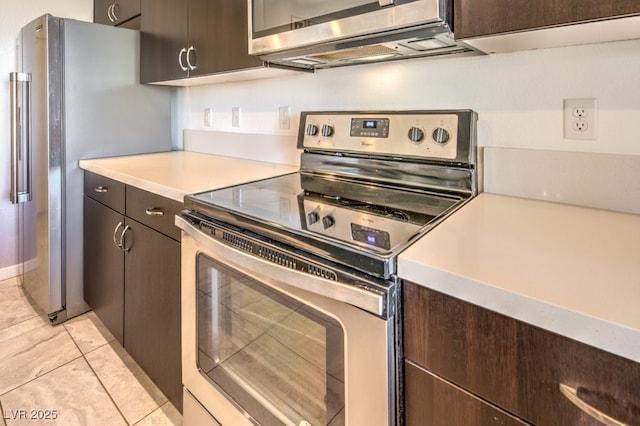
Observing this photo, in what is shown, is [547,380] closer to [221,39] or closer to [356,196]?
[356,196]

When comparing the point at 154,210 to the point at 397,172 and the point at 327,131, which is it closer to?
the point at 327,131

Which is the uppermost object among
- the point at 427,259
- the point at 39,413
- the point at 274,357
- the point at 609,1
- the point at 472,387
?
the point at 609,1

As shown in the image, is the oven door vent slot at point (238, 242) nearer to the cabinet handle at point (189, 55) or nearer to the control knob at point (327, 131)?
the control knob at point (327, 131)

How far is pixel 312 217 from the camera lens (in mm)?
1034

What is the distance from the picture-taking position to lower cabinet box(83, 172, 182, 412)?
1401 mm

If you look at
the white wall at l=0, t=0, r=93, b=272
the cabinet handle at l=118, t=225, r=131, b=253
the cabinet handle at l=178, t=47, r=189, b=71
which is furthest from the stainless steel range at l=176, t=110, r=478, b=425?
the white wall at l=0, t=0, r=93, b=272

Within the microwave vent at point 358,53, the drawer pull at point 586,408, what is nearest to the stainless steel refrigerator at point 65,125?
the microwave vent at point 358,53

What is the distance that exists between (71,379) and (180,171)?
101cm

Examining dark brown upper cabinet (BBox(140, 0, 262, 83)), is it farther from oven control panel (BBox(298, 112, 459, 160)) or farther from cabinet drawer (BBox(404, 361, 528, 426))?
cabinet drawer (BBox(404, 361, 528, 426))

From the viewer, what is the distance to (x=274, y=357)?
1.05 m

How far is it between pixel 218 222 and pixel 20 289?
2262mm

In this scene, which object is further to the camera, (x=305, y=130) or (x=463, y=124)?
(x=305, y=130)

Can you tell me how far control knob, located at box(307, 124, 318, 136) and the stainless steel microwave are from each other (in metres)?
0.24

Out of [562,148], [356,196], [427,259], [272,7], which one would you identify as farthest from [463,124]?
[272,7]
